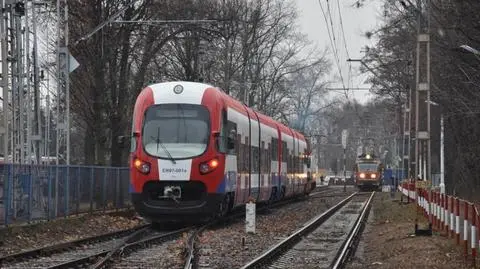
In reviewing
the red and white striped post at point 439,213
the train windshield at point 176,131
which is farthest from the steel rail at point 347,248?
the train windshield at point 176,131

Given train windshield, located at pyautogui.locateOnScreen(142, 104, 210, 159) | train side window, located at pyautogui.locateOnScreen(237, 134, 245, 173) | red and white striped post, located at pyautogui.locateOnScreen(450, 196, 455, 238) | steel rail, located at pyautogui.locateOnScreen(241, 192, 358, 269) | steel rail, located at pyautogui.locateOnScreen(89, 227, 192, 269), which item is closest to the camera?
steel rail, located at pyautogui.locateOnScreen(89, 227, 192, 269)

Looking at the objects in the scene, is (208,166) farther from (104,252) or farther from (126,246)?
(104,252)

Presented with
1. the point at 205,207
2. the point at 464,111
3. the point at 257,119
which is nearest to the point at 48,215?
the point at 205,207

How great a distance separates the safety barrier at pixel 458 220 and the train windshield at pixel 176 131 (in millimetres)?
6085

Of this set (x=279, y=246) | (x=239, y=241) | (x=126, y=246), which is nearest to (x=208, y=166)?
(x=239, y=241)

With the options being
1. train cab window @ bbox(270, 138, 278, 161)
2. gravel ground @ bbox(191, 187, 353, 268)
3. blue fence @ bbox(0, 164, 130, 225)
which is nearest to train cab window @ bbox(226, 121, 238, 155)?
gravel ground @ bbox(191, 187, 353, 268)

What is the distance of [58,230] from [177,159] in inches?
133

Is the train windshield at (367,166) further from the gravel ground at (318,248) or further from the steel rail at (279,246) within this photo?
the steel rail at (279,246)

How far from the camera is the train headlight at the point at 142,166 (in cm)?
1970

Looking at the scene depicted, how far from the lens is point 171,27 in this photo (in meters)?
36.6

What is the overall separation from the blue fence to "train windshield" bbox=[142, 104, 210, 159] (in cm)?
295

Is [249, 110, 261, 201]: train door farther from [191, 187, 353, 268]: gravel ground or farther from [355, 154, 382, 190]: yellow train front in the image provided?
[355, 154, 382, 190]: yellow train front

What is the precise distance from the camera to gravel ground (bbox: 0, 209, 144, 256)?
1661 cm

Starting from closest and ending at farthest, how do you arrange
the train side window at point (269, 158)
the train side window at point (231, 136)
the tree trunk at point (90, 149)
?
1. the train side window at point (231, 136)
2. the train side window at point (269, 158)
3. the tree trunk at point (90, 149)
